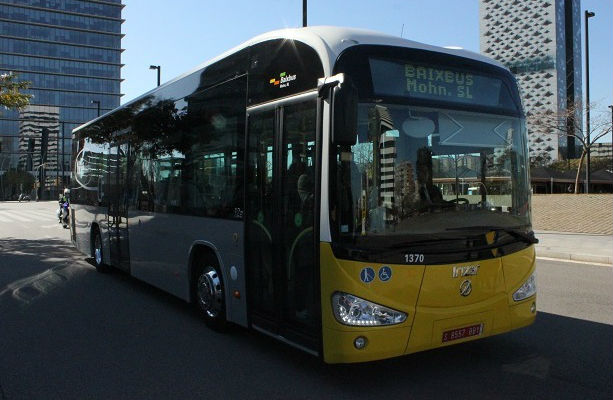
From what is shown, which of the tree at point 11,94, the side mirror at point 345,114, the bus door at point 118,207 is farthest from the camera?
the tree at point 11,94

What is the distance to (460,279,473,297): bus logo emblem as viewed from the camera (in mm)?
4188

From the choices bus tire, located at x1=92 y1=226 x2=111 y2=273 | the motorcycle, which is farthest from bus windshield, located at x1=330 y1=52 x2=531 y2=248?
the motorcycle

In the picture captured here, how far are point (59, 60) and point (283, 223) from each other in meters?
150

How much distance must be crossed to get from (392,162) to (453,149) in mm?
654

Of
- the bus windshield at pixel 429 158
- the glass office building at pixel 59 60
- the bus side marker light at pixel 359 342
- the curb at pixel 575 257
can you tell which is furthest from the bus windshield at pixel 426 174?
the glass office building at pixel 59 60

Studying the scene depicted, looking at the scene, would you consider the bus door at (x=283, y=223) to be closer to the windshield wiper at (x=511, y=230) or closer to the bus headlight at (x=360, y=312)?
the bus headlight at (x=360, y=312)

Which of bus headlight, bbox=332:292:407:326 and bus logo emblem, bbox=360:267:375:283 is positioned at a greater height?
bus logo emblem, bbox=360:267:375:283

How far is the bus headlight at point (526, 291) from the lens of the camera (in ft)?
15.0

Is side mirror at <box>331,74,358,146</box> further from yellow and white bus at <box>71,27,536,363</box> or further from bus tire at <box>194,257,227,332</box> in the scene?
bus tire at <box>194,257,227,332</box>

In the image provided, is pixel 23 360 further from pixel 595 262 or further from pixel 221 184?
pixel 595 262

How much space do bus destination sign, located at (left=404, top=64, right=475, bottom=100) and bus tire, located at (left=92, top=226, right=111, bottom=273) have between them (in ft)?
25.0

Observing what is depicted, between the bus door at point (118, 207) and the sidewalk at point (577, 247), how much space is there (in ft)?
31.0

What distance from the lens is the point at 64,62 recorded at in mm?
136000

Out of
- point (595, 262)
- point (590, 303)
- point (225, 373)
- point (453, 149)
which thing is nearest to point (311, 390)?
point (225, 373)
